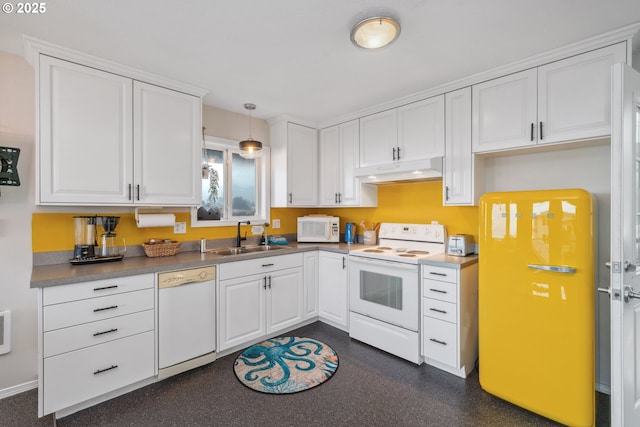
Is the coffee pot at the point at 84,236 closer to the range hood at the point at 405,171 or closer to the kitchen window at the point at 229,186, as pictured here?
the kitchen window at the point at 229,186

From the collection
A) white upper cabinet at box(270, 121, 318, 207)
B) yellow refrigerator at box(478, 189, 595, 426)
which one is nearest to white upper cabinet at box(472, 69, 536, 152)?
yellow refrigerator at box(478, 189, 595, 426)

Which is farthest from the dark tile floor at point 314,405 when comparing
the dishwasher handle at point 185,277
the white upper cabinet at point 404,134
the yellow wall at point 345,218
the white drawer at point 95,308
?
the white upper cabinet at point 404,134

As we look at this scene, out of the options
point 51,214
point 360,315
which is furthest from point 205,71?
point 360,315

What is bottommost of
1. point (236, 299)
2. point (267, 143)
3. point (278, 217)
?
point (236, 299)

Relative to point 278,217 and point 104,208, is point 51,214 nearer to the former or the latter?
point 104,208

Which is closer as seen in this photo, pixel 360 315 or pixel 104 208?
pixel 104 208

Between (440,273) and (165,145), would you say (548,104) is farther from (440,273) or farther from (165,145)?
(165,145)


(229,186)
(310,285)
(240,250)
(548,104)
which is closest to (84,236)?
(240,250)

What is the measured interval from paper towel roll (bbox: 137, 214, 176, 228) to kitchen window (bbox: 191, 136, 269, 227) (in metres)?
0.38

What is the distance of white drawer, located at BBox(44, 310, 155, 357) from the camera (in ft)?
5.99

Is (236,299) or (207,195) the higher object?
(207,195)

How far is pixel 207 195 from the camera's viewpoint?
3275 mm

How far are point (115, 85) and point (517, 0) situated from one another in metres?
2.74

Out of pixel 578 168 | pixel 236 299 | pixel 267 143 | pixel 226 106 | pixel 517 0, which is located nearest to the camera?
pixel 517 0
